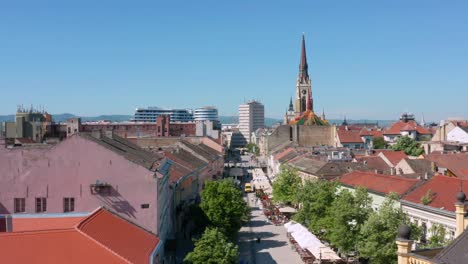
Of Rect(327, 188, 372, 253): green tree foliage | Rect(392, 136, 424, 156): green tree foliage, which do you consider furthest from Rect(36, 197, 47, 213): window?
Rect(392, 136, 424, 156): green tree foliage

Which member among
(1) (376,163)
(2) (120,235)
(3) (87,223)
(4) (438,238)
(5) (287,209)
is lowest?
(5) (287,209)

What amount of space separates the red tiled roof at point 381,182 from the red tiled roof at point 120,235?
24785mm

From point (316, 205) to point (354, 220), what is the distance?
347 inches

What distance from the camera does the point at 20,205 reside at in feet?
104

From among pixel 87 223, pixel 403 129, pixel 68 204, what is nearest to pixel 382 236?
pixel 87 223

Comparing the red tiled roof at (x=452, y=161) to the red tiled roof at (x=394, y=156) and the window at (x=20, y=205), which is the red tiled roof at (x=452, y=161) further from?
the window at (x=20, y=205)

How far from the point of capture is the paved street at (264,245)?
44.2m

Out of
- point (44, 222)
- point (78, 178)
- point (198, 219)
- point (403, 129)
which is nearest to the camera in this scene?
point (44, 222)

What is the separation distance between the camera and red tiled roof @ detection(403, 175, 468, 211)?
38.1 m

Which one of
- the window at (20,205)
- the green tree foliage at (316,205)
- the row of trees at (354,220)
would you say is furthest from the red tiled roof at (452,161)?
the window at (20,205)

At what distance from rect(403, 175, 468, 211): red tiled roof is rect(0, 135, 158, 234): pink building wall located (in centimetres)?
2191

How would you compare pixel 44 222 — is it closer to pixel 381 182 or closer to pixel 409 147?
pixel 381 182

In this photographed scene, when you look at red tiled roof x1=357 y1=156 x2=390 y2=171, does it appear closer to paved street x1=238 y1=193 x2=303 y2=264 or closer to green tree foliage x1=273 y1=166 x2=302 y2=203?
green tree foliage x1=273 y1=166 x2=302 y2=203

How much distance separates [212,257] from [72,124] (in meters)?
73.8
